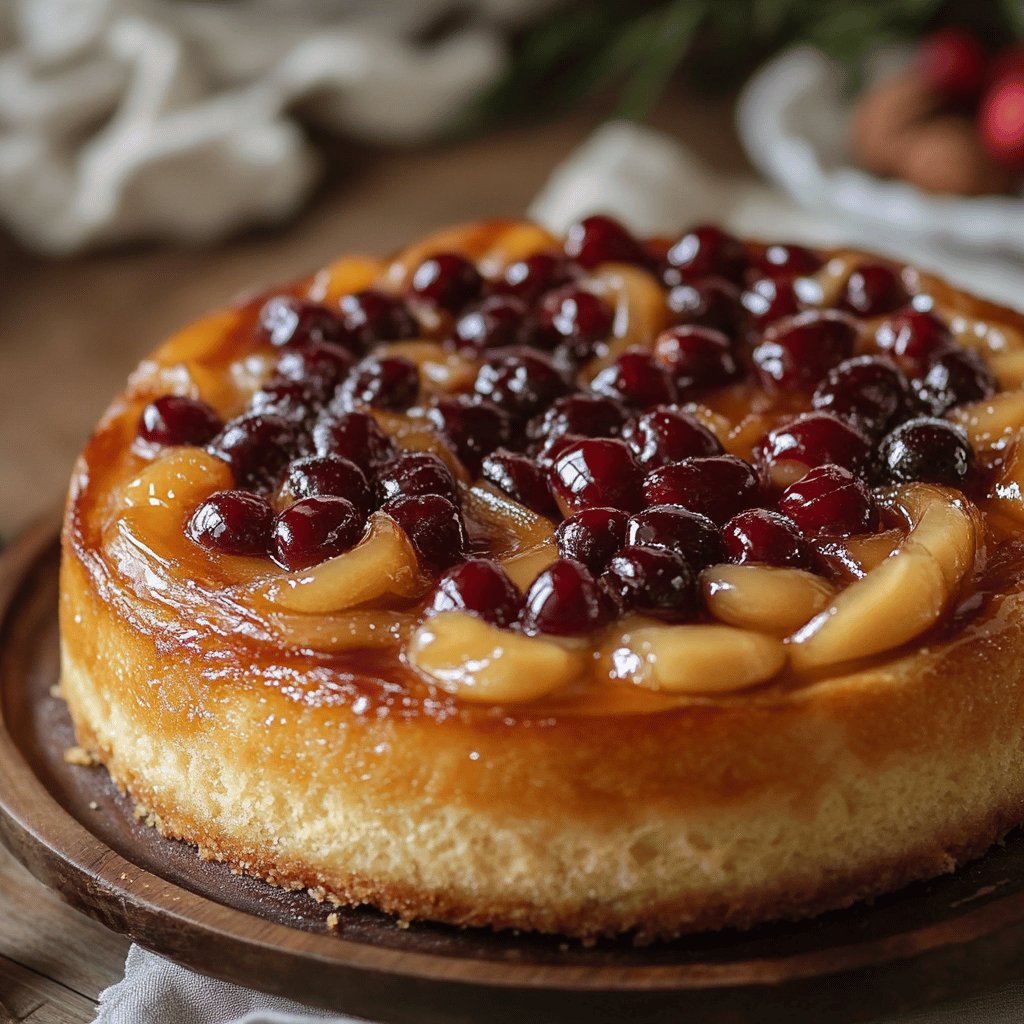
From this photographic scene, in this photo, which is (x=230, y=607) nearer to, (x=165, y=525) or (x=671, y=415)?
(x=165, y=525)

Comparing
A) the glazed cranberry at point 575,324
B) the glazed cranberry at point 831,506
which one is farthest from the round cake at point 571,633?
the glazed cranberry at point 575,324

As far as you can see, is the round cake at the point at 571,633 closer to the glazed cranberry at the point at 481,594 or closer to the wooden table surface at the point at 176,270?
the glazed cranberry at the point at 481,594

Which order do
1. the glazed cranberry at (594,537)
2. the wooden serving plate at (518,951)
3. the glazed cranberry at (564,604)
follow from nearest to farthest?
1. the wooden serving plate at (518,951)
2. the glazed cranberry at (564,604)
3. the glazed cranberry at (594,537)

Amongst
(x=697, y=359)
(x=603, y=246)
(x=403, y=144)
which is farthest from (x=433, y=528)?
(x=403, y=144)

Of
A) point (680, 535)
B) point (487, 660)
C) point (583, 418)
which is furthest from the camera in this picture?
point (583, 418)

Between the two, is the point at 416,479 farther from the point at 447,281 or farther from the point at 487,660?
the point at 447,281

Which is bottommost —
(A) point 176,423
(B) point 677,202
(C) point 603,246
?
(B) point 677,202
